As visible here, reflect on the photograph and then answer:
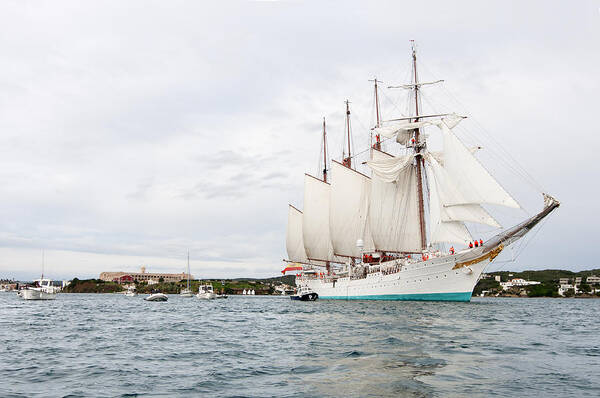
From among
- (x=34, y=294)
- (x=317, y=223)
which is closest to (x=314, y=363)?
(x=317, y=223)

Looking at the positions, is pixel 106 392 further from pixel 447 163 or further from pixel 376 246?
pixel 376 246

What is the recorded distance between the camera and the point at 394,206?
269ft

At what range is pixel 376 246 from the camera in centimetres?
8356

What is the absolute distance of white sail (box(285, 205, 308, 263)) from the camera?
115 m

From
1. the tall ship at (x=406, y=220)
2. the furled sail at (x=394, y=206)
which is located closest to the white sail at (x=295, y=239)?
the tall ship at (x=406, y=220)

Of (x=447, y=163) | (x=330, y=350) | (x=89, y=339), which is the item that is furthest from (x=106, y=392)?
(x=447, y=163)

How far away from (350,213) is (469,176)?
32.3 m

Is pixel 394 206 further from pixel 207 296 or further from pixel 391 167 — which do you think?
pixel 207 296

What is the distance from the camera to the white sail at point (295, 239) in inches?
4534

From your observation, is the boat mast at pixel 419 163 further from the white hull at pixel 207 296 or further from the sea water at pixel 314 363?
the white hull at pixel 207 296

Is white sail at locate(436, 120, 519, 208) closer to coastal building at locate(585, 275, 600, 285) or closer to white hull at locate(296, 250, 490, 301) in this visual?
white hull at locate(296, 250, 490, 301)

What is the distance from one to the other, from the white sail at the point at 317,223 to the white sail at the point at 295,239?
1057 centimetres

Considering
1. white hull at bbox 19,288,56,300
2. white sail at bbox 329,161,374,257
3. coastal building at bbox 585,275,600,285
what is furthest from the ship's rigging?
coastal building at bbox 585,275,600,285

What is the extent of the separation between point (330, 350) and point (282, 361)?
2967 millimetres
